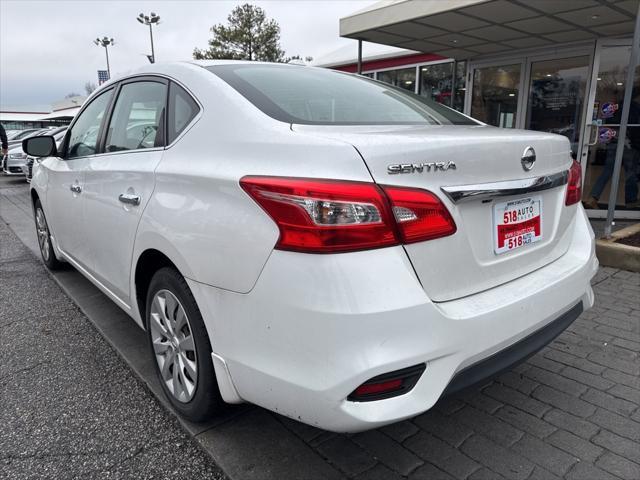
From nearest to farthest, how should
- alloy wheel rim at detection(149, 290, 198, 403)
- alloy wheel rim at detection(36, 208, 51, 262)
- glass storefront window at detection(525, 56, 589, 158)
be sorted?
alloy wheel rim at detection(149, 290, 198, 403) → alloy wheel rim at detection(36, 208, 51, 262) → glass storefront window at detection(525, 56, 589, 158)

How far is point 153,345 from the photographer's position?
2371 mm

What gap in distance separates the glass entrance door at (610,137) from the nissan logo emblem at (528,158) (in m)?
5.59

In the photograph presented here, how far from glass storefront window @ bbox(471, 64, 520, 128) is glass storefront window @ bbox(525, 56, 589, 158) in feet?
0.96

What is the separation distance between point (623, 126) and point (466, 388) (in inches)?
169

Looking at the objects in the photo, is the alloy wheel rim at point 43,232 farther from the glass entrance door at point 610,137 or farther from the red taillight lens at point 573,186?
the glass entrance door at point 610,137

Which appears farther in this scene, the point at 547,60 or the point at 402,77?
the point at 402,77

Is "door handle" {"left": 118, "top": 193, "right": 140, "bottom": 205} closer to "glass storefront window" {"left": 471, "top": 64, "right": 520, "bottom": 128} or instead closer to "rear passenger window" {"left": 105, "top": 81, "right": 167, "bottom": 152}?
"rear passenger window" {"left": 105, "top": 81, "right": 167, "bottom": 152}

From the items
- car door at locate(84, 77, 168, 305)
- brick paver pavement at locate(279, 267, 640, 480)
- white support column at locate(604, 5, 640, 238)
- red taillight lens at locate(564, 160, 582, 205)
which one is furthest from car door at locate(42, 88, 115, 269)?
white support column at locate(604, 5, 640, 238)

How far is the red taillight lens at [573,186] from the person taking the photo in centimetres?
225

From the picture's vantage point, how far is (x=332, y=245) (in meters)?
1.46

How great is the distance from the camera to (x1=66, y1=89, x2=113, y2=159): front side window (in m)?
3.09

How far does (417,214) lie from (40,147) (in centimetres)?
316

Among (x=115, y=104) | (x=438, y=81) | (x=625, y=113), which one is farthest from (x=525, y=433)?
(x=438, y=81)

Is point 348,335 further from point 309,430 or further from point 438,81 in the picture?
point 438,81
